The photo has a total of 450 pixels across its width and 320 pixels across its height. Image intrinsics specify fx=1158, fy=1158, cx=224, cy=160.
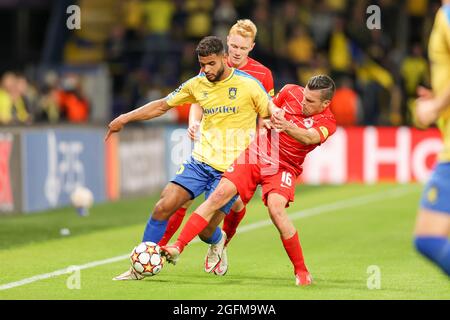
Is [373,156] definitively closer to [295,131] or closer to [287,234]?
[287,234]

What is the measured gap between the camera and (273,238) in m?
14.7

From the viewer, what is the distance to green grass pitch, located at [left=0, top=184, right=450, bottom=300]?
959 centimetres

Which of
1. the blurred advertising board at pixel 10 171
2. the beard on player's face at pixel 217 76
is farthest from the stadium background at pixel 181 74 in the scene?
the beard on player's face at pixel 217 76

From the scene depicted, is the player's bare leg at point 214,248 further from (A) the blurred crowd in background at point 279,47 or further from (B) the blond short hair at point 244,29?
(A) the blurred crowd in background at point 279,47

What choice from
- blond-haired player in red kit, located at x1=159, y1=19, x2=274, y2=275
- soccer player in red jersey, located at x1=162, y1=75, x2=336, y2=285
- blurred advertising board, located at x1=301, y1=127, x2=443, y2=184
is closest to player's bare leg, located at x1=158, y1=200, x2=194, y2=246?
blond-haired player in red kit, located at x1=159, y1=19, x2=274, y2=275

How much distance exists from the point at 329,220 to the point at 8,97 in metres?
7.59

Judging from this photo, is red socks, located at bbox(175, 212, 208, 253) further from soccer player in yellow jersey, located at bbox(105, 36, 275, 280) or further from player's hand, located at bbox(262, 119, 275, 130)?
player's hand, located at bbox(262, 119, 275, 130)

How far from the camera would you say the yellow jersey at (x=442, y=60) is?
7.34m

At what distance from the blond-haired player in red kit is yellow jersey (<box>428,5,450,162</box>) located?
12.0 feet

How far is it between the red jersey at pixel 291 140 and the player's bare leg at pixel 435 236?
9.28 feet

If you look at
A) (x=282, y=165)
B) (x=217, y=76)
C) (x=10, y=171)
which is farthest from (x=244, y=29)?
(x=10, y=171)
